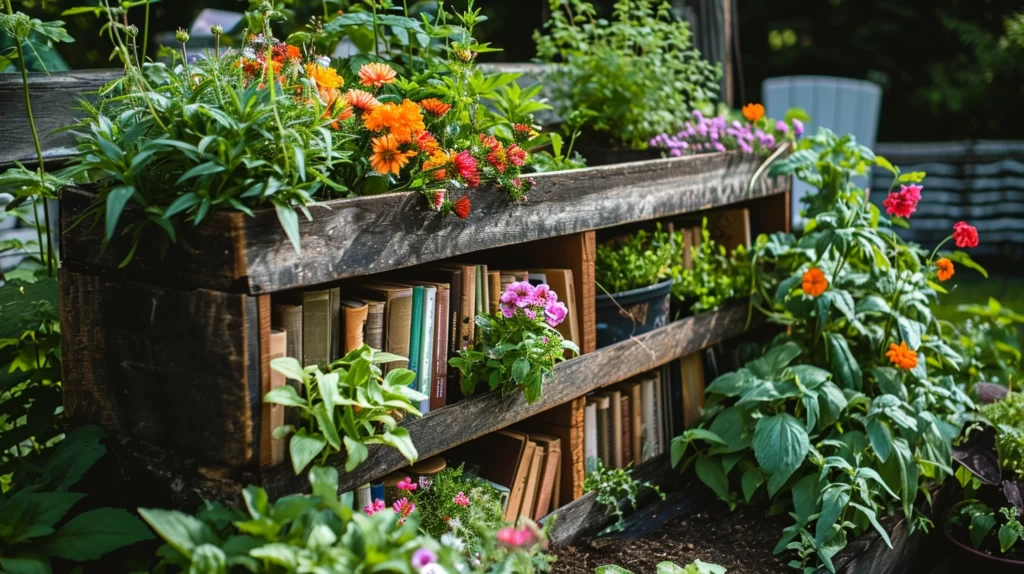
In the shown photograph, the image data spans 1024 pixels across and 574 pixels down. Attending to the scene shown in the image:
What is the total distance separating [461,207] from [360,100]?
0.30 metres

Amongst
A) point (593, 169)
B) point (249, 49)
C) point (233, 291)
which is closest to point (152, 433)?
point (233, 291)

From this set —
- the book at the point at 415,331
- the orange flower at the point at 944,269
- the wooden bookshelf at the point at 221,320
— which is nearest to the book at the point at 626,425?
the wooden bookshelf at the point at 221,320

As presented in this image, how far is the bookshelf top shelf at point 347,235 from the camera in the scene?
153 cm

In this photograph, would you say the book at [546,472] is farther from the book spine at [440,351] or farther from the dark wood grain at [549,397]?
the book spine at [440,351]

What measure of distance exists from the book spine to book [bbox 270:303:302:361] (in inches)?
14.5

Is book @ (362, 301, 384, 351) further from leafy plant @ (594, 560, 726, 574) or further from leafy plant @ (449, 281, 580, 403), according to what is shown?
leafy plant @ (594, 560, 726, 574)

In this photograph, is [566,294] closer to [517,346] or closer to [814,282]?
[517,346]

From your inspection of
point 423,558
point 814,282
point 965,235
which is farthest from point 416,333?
point 965,235

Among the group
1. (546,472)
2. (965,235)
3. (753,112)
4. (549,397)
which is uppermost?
(753,112)

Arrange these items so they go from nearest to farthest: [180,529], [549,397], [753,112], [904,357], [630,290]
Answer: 1. [180,529]
2. [549,397]
3. [904,357]
4. [630,290]
5. [753,112]

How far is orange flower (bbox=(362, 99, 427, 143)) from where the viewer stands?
5.49ft

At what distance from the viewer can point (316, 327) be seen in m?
1.73

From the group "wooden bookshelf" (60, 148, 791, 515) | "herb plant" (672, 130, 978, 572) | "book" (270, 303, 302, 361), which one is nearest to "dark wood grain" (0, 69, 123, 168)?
"wooden bookshelf" (60, 148, 791, 515)

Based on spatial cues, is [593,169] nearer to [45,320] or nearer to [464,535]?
[464,535]
